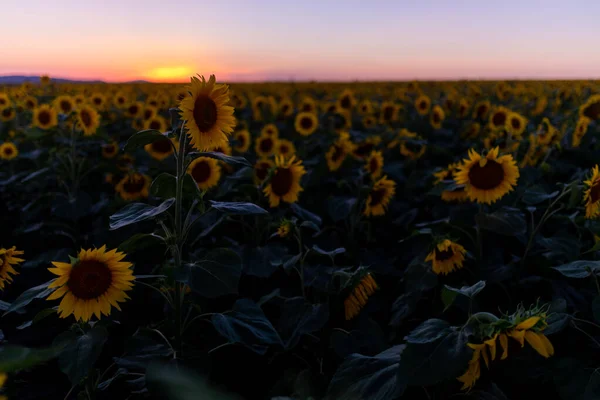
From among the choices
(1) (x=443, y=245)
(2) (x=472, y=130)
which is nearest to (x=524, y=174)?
(1) (x=443, y=245)

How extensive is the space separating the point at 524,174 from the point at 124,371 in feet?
9.84

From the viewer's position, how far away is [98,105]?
7863 millimetres

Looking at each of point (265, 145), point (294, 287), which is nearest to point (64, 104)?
point (265, 145)

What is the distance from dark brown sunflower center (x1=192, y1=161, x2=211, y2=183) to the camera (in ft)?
11.7

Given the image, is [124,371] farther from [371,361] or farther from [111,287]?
[371,361]

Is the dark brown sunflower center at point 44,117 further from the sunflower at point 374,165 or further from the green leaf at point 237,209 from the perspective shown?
the green leaf at point 237,209

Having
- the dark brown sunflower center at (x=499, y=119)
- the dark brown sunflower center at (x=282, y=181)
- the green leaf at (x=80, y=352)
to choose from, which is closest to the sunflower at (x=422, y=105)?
the dark brown sunflower center at (x=499, y=119)

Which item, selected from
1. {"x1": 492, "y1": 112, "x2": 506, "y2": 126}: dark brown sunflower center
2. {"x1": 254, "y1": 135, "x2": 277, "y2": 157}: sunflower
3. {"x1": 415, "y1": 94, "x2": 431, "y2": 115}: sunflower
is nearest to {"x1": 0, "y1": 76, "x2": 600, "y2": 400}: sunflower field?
{"x1": 492, "y1": 112, "x2": 506, "y2": 126}: dark brown sunflower center

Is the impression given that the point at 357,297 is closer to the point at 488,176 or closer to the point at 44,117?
the point at 488,176

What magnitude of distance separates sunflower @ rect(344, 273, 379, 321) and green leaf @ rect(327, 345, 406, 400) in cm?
60

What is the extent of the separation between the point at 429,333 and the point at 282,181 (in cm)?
185

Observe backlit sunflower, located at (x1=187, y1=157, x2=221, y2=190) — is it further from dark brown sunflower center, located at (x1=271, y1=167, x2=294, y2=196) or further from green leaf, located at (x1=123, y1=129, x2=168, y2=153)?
green leaf, located at (x1=123, y1=129, x2=168, y2=153)

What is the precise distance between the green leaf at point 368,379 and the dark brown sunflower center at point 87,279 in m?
0.89

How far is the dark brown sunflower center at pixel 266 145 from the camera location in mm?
5508
